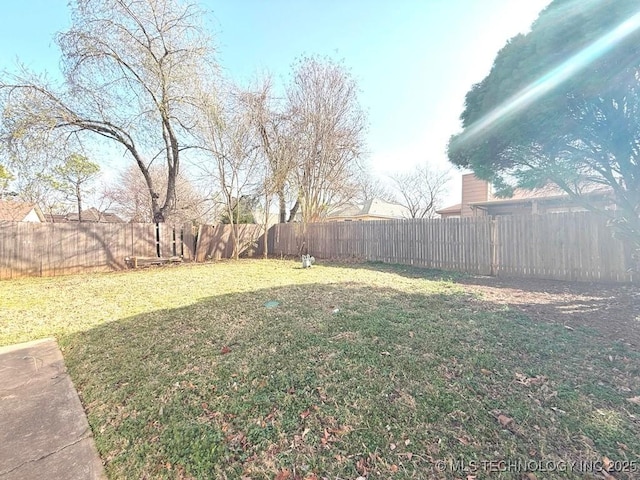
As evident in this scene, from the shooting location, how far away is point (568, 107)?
3.55m

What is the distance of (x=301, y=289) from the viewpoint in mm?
5359

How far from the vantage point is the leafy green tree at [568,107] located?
319 centimetres

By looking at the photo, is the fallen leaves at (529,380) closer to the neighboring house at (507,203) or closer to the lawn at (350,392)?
the lawn at (350,392)

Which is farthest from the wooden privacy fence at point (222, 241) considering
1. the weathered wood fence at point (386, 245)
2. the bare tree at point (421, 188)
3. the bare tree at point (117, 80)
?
the bare tree at point (421, 188)

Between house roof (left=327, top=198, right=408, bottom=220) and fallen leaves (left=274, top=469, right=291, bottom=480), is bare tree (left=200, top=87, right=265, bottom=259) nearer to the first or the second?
fallen leaves (left=274, top=469, right=291, bottom=480)

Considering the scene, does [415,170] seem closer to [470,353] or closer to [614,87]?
[614,87]

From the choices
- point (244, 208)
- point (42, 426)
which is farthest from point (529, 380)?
point (244, 208)

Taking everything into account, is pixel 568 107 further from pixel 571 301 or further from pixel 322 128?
pixel 322 128

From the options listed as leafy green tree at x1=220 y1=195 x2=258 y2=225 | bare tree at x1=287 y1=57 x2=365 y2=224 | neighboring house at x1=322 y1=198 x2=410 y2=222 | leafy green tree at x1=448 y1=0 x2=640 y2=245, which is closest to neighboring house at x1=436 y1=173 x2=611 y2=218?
leafy green tree at x1=448 y1=0 x2=640 y2=245

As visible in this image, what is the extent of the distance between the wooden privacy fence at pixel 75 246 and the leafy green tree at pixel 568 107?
1005cm

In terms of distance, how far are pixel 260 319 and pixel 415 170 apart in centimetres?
2634

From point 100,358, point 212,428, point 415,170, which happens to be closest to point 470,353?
point 212,428

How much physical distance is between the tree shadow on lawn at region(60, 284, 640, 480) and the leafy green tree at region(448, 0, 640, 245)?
8.00 feet

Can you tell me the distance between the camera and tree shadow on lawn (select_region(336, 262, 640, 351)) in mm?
3162
